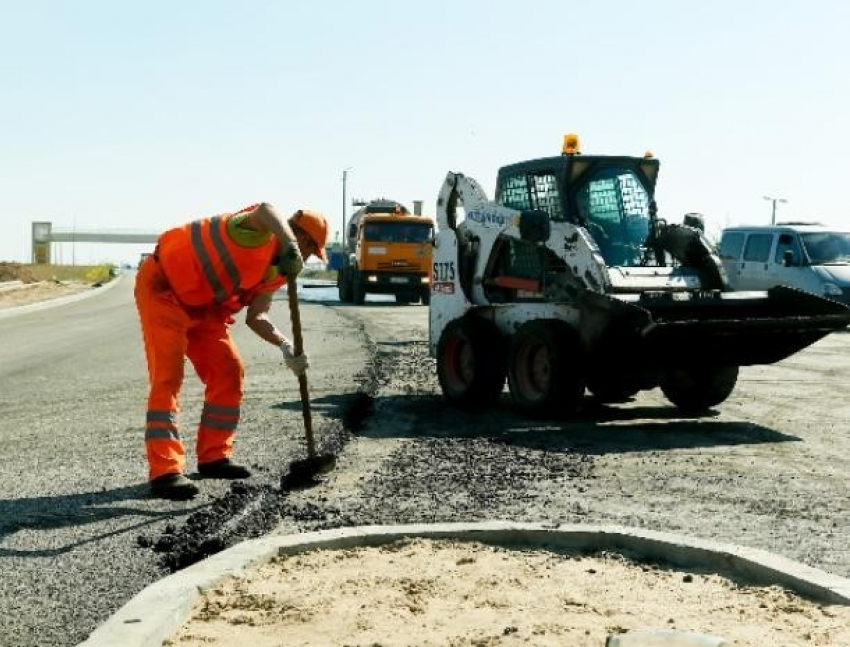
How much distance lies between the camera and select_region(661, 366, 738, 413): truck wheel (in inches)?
437

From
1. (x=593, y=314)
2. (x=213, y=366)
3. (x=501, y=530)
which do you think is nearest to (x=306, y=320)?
(x=593, y=314)

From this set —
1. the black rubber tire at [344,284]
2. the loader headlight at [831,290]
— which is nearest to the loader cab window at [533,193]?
the loader headlight at [831,290]

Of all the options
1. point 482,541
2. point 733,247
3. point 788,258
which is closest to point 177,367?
point 482,541

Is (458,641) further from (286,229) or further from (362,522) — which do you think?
(286,229)

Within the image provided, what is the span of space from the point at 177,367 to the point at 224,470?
843 mm

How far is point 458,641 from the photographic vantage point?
4.08 m

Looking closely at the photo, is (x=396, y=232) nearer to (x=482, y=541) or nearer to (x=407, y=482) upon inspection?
(x=407, y=482)

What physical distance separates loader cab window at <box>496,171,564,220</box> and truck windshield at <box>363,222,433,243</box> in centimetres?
2044

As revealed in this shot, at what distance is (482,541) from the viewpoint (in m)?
5.50

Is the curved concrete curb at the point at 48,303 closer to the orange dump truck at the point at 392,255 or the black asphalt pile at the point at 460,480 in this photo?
the orange dump truck at the point at 392,255

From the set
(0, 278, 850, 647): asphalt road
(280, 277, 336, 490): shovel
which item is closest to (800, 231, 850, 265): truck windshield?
(0, 278, 850, 647): asphalt road

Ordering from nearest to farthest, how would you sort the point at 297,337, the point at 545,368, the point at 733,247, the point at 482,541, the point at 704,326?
the point at 482,541, the point at 297,337, the point at 704,326, the point at 545,368, the point at 733,247

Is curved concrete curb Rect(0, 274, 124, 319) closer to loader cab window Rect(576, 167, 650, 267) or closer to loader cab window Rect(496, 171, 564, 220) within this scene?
loader cab window Rect(496, 171, 564, 220)

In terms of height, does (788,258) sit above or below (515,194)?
below
